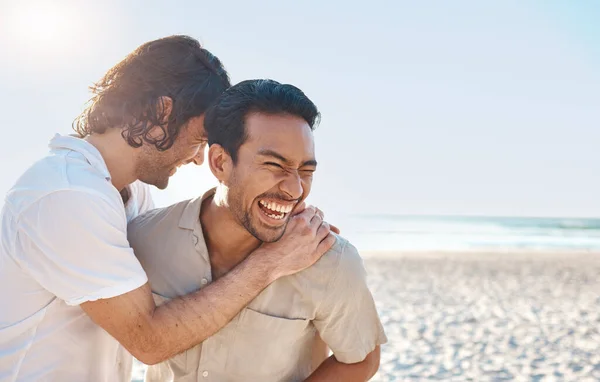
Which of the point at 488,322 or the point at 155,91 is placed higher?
the point at 155,91

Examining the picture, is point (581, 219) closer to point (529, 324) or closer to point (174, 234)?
point (529, 324)

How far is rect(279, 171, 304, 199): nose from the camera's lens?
116 inches

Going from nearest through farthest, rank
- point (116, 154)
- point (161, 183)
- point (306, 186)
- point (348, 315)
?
1. point (348, 315)
2. point (306, 186)
3. point (116, 154)
4. point (161, 183)

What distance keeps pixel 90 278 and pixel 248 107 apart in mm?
986

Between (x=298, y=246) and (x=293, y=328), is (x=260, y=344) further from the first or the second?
(x=298, y=246)

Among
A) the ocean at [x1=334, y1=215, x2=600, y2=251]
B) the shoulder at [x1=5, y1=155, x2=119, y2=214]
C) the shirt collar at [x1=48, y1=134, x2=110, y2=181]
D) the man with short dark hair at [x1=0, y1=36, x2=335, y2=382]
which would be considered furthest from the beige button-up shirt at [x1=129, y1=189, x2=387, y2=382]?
the ocean at [x1=334, y1=215, x2=600, y2=251]

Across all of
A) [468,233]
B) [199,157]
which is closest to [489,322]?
[199,157]

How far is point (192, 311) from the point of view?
2832mm

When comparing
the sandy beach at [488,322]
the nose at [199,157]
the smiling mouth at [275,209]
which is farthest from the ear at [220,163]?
the sandy beach at [488,322]

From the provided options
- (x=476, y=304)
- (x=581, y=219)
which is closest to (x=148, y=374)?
(x=476, y=304)

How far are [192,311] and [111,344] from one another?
512mm

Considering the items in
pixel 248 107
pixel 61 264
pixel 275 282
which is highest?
pixel 248 107

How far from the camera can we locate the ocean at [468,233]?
27.4 metres

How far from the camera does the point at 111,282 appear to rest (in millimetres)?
2697
